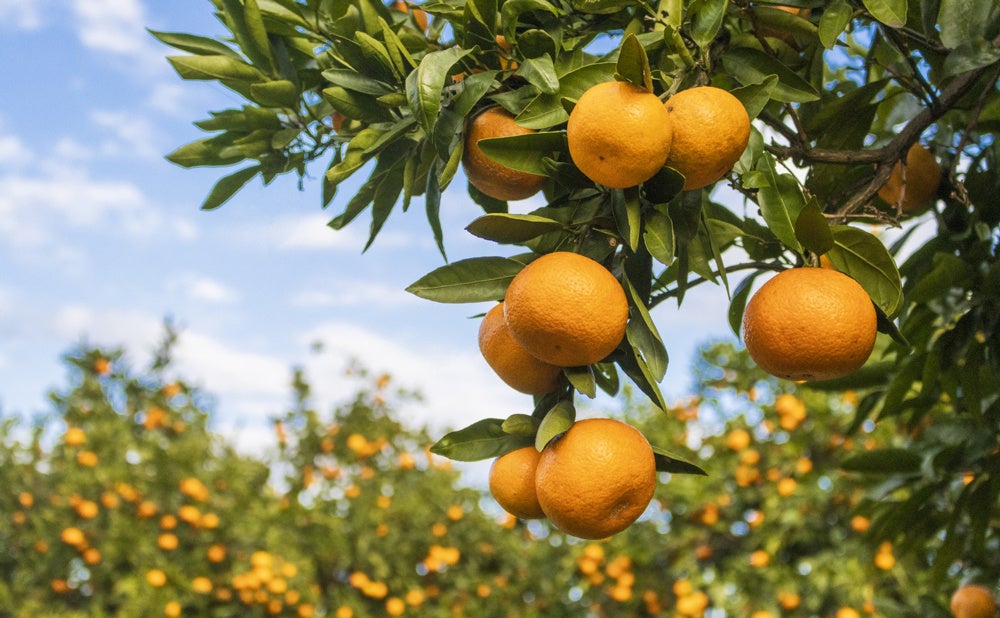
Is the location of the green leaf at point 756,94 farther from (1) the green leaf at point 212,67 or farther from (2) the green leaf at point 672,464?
(1) the green leaf at point 212,67

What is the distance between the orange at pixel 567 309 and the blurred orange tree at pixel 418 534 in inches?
95.1

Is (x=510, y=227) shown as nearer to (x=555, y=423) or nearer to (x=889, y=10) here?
(x=555, y=423)

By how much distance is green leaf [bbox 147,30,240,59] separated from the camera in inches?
44.4

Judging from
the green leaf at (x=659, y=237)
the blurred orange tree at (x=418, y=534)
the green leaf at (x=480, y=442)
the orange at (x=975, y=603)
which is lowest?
the blurred orange tree at (x=418, y=534)

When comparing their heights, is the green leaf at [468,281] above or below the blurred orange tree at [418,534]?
above

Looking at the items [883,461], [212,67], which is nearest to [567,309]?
[212,67]

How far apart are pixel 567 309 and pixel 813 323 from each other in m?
0.27

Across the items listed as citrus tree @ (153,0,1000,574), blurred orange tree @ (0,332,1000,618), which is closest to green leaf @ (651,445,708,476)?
citrus tree @ (153,0,1000,574)

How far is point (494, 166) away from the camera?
36.1 inches

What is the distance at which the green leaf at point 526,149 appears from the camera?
31.9 inches

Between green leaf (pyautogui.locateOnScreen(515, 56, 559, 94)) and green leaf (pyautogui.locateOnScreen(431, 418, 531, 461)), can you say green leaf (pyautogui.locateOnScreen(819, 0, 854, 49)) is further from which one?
green leaf (pyautogui.locateOnScreen(431, 418, 531, 461))

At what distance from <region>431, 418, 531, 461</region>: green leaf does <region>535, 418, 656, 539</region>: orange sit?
0.23 feet

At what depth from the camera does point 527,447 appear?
2.94 feet

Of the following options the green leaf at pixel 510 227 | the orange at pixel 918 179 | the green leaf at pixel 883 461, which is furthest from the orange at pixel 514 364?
the green leaf at pixel 883 461
